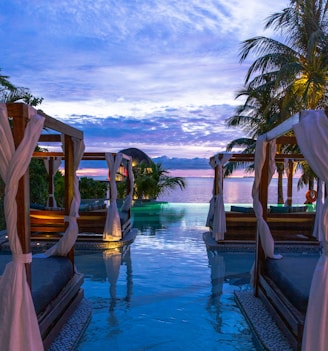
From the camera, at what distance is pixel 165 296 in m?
5.37

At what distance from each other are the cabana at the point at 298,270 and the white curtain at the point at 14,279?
217cm

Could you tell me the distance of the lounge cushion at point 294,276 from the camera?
3.59 metres

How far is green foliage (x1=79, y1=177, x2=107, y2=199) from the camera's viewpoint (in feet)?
54.9

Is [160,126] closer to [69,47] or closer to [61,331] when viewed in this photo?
[69,47]

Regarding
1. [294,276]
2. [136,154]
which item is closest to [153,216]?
[294,276]

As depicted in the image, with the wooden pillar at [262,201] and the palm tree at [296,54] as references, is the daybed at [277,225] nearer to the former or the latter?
the wooden pillar at [262,201]

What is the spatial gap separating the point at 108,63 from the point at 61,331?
9738 millimetres

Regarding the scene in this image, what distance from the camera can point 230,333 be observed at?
4.20 metres

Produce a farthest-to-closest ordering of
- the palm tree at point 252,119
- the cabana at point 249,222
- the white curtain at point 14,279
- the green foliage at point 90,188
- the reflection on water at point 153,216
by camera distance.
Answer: the green foliage at point 90,188 < the palm tree at point 252,119 < the reflection on water at point 153,216 < the cabana at point 249,222 < the white curtain at point 14,279

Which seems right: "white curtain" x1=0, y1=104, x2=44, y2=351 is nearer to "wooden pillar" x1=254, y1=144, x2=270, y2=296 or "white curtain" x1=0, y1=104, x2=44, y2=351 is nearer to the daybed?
"wooden pillar" x1=254, y1=144, x2=270, y2=296

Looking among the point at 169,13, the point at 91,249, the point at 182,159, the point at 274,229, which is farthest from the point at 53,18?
the point at 182,159

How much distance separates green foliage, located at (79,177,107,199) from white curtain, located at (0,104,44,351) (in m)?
13.8

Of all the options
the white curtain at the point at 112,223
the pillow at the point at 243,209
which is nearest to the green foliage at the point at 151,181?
the pillow at the point at 243,209

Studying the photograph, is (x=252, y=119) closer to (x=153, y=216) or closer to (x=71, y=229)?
(x=153, y=216)
